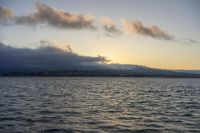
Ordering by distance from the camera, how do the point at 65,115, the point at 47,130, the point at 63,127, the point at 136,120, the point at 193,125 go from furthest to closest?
1. the point at 65,115
2. the point at 136,120
3. the point at 193,125
4. the point at 63,127
5. the point at 47,130

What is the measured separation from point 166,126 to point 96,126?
6488 mm

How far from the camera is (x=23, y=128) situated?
81.8 ft

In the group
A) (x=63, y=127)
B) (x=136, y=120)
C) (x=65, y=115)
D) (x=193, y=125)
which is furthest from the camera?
(x=65, y=115)

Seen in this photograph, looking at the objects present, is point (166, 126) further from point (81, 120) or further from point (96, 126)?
point (81, 120)

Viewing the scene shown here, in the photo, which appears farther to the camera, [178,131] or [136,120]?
[136,120]

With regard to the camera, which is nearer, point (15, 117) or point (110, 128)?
point (110, 128)

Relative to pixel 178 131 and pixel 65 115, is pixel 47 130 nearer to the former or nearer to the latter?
pixel 65 115

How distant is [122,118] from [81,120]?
466 centimetres

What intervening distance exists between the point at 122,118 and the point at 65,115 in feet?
21.0

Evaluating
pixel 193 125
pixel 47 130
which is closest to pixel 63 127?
pixel 47 130

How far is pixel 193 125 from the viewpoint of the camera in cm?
2803

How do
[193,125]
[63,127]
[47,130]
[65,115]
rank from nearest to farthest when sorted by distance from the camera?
[47,130], [63,127], [193,125], [65,115]

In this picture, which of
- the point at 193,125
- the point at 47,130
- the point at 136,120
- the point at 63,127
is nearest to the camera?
the point at 47,130

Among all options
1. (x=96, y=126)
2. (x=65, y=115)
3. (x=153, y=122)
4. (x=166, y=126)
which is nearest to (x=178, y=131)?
(x=166, y=126)
